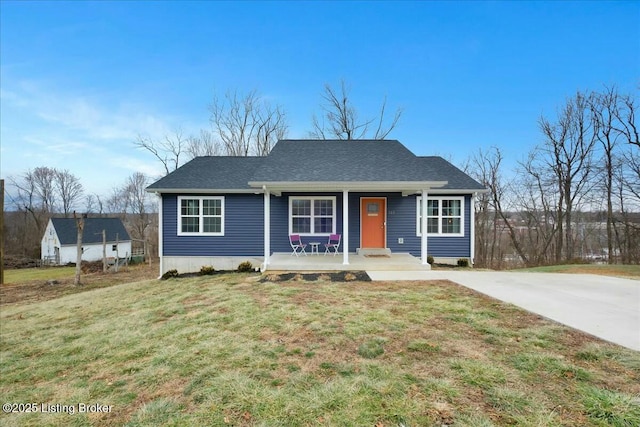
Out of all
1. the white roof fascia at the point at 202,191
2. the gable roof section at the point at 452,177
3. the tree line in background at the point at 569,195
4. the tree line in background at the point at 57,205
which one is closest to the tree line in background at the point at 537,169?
the tree line in background at the point at 569,195

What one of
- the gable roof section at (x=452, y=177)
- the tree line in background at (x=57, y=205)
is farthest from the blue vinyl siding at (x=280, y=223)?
the tree line in background at (x=57, y=205)

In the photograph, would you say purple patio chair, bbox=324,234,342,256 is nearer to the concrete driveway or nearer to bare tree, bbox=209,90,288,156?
the concrete driveway

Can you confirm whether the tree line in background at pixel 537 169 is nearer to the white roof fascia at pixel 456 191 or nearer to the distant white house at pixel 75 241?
the white roof fascia at pixel 456 191

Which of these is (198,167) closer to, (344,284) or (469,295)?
(344,284)

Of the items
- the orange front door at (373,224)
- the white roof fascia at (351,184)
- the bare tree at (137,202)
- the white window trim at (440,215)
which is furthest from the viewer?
the bare tree at (137,202)

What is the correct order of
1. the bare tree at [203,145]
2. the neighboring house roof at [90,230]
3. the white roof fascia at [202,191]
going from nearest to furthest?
the white roof fascia at [202,191] < the bare tree at [203,145] < the neighboring house roof at [90,230]

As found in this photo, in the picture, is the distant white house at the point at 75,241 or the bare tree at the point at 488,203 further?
the distant white house at the point at 75,241

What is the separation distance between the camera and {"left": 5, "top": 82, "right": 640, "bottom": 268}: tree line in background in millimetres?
16297

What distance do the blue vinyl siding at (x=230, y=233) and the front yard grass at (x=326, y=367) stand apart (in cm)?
536

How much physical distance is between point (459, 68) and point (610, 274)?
12.5m

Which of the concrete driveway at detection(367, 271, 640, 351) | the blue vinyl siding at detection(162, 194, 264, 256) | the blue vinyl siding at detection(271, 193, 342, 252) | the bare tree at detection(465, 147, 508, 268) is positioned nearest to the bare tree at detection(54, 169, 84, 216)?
the blue vinyl siding at detection(162, 194, 264, 256)

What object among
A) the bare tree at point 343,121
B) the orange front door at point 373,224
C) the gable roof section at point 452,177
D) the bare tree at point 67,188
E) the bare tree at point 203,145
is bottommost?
the orange front door at point 373,224

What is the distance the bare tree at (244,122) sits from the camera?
21.3 metres

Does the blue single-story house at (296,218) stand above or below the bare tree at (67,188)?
below
